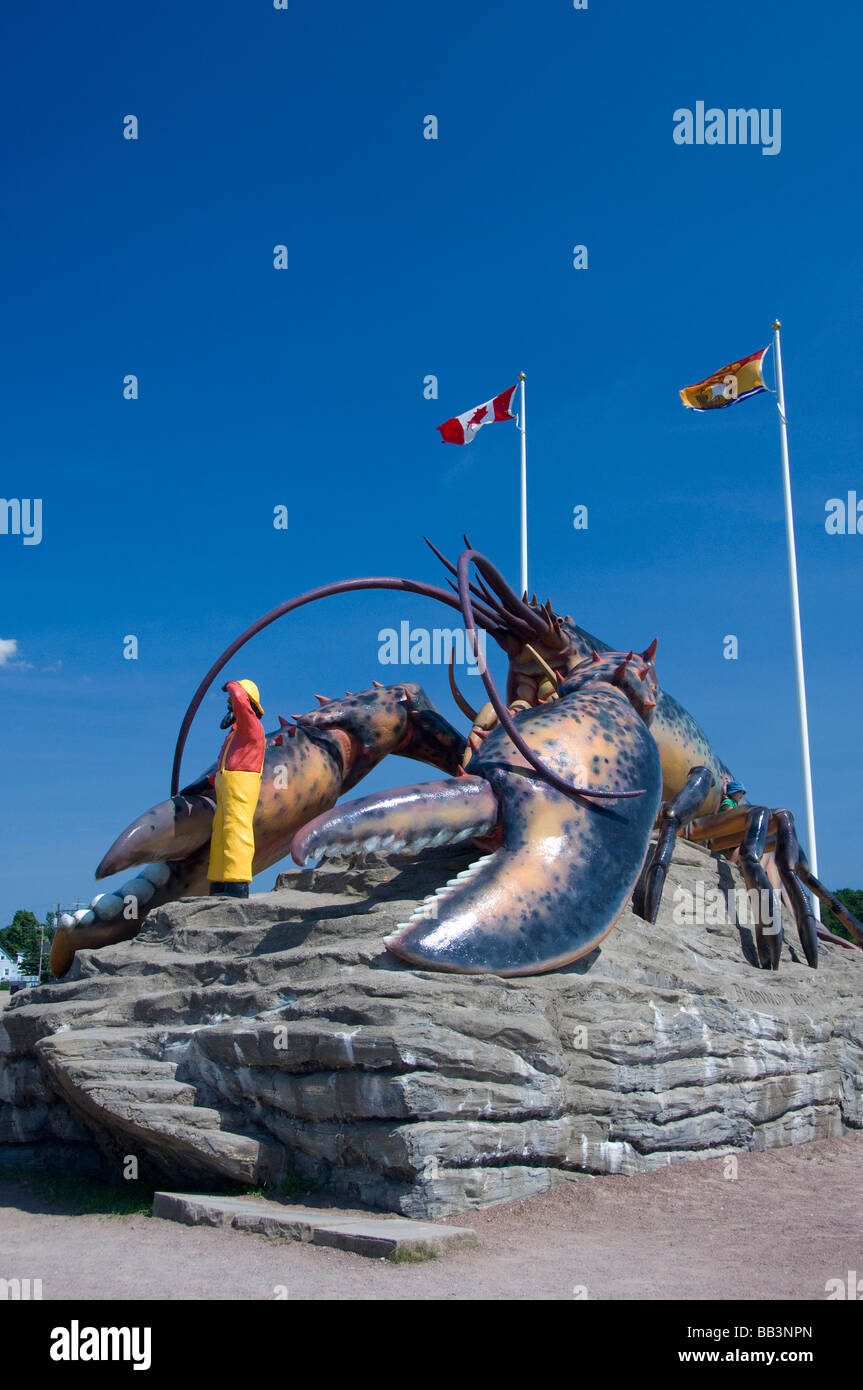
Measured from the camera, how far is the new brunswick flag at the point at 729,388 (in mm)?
17641

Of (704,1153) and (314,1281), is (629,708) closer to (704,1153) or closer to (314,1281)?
(704,1153)

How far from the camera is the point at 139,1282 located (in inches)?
171

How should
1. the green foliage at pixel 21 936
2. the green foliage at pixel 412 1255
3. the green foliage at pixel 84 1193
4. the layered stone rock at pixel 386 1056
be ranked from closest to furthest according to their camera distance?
the green foliage at pixel 412 1255, the layered stone rock at pixel 386 1056, the green foliage at pixel 84 1193, the green foliage at pixel 21 936

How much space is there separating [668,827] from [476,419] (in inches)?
382

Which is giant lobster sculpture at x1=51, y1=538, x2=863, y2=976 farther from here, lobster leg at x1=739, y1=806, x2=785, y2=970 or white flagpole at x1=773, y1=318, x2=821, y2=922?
white flagpole at x1=773, y1=318, x2=821, y2=922

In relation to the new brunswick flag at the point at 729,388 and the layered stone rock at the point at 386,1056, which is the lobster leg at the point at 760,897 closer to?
the layered stone rock at the point at 386,1056

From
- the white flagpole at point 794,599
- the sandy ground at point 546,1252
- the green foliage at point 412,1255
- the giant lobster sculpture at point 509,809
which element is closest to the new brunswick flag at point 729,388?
the white flagpole at point 794,599

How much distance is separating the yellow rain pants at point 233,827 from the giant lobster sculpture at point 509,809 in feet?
1.82

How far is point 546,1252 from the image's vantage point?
492 cm

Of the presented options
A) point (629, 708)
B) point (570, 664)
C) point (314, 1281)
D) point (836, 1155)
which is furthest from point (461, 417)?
point (314, 1281)

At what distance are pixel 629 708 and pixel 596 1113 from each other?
3.06 meters

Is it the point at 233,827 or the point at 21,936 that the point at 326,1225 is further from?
the point at 21,936

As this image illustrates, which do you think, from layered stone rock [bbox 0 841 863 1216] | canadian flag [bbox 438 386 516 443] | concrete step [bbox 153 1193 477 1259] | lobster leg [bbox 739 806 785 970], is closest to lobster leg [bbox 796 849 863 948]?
lobster leg [bbox 739 806 785 970]

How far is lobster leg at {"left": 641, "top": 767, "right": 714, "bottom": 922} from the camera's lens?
26.7 feet
